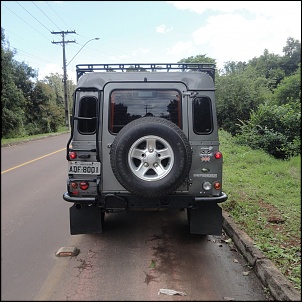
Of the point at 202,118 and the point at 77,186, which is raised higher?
the point at 202,118

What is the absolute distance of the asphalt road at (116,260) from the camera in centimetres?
233

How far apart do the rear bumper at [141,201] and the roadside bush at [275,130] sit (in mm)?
8581

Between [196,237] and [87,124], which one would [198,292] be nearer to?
[196,237]

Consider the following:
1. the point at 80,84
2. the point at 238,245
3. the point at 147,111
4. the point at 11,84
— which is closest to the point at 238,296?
the point at 238,245

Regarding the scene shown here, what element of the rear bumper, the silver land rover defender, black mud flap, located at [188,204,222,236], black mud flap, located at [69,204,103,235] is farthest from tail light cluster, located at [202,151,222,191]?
black mud flap, located at [69,204,103,235]

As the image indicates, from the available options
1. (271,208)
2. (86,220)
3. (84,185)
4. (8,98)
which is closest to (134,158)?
(84,185)

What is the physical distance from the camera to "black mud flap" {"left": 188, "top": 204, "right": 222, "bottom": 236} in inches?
175

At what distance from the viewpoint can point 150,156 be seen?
3873mm

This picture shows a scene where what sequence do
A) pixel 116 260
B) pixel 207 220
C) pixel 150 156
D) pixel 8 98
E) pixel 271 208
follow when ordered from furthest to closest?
pixel 271 208 < pixel 207 220 < pixel 116 260 < pixel 150 156 < pixel 8 98

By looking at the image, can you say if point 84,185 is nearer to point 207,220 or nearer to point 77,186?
point 77,186

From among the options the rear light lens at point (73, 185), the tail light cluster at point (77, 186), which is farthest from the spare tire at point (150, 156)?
the rear light lens at point (73, 185)

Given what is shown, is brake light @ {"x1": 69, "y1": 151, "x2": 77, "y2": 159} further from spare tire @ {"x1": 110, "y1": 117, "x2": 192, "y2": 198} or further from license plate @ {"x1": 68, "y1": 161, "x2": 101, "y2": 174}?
spare tire @ {"x1": 110, "y1": 117, "x2": 192, "y2": 198}

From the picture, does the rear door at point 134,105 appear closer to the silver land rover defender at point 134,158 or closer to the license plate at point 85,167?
the silver land rover defender at point 134,158

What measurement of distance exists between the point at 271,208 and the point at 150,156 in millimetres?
3132
